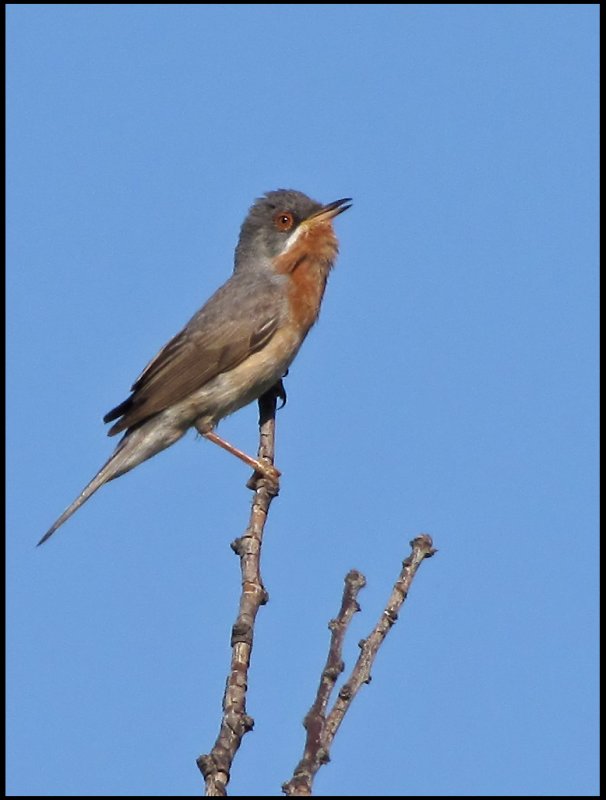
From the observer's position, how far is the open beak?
9.32 m

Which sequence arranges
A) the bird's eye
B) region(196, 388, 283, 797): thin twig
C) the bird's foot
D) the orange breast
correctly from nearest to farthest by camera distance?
region(196, 388, 283, 797): thin twig < the bird's foot < the orange breast < the bird's eye

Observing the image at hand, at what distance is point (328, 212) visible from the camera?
30.7 ft

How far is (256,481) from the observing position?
7.07 metres

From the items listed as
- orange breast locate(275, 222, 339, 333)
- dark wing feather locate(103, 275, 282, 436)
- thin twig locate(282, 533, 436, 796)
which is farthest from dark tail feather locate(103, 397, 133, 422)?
thin twig locate(282, 533, 436, 796)

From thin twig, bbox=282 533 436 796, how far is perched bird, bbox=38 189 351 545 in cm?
412

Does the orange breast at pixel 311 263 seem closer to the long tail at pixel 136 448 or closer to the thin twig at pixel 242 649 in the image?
the long tail at pixel 136 448

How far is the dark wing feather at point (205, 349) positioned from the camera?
883 cm

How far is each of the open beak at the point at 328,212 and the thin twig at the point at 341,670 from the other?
531cm

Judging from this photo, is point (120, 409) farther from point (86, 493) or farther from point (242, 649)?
point (242, 649)

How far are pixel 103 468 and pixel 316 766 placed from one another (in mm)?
5036

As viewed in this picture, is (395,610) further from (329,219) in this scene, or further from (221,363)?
(329,219)

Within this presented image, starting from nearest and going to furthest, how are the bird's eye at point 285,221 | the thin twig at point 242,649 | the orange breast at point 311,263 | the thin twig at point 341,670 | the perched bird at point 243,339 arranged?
the thin twig at point 341,670, the thin twig at point 242,649, the perched bird at point 243,339, the orange breast at point 311,263, the bird's eye at point 285,221

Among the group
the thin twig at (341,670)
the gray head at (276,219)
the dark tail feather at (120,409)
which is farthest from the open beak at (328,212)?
the thin twig at (341,670)

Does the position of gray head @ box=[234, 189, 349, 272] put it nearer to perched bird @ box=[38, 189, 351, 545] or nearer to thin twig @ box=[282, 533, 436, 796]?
perched bird @ box=[38, 189, 351, 545]
